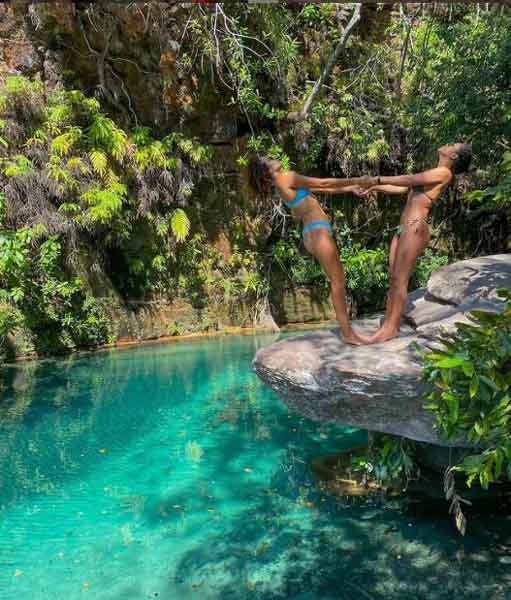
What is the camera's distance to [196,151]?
12.8 metres

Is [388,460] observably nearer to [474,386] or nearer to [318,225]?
[318,225]

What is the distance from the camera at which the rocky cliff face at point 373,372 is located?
3869mm

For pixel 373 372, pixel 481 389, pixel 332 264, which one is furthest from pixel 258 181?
pixel 481 389

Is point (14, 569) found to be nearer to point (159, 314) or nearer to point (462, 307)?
point (462, 307)

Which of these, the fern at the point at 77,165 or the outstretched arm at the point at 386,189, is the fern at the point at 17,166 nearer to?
the fern at the point at 77,165

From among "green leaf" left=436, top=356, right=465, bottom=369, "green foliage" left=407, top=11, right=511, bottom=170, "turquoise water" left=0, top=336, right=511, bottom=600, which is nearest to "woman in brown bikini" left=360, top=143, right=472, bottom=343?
"turquoise water" left=0, top=336, right=511, bottom=600

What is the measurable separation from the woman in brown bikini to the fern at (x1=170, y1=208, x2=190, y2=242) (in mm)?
8508

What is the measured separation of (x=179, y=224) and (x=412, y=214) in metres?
8.87

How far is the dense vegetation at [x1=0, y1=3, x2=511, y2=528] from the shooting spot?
11.2 meters

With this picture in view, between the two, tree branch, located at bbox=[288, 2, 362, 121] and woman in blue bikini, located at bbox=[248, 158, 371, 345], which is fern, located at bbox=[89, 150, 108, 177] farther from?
woman in blue bikini, located at bbox=[248, 158, 371, 345]

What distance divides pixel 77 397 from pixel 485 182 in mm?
11005

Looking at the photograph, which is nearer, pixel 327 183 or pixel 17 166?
pixel 327 183

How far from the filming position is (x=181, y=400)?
770 cm

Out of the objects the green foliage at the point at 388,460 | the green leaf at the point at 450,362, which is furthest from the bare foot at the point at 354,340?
the green leaf at the point at 450,362
